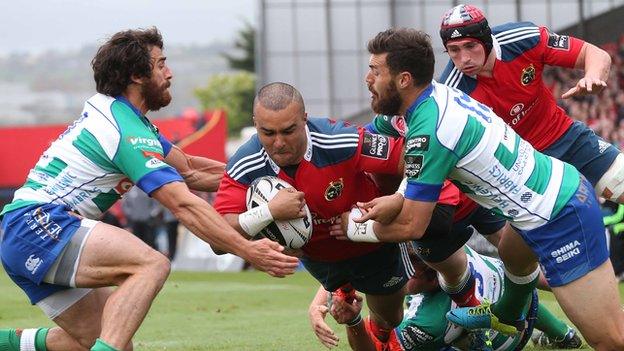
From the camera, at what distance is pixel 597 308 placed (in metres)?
→ 7.34

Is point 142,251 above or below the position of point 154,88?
below

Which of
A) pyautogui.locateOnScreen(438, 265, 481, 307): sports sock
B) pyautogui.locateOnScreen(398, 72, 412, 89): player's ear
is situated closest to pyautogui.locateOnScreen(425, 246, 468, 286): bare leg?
pyautogui.locateOnScreen(438, 265, 481, 307): sports sock

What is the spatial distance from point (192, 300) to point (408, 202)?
881 centimetres

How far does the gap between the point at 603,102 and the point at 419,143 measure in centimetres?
1918

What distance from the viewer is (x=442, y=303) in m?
9.19

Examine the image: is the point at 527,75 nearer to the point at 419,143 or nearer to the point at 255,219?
the point at 419,143

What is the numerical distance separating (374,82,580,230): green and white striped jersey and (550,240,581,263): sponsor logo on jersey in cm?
20

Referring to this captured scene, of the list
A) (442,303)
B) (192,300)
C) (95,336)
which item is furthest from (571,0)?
(95,336)

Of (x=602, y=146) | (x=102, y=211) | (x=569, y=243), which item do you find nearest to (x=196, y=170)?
(x=102, y=211)

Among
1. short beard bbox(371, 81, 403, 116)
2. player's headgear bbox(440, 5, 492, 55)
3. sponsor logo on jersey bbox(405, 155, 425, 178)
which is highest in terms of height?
player's headgear bbox(440, 5, 492, 55)

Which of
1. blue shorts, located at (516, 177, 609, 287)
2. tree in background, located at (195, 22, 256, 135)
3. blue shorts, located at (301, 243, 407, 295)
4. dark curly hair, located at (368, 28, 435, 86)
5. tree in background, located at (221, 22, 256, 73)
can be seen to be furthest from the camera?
tree in background, located at (221, 22, 256, 73)

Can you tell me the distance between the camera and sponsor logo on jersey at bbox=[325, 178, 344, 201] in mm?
7852

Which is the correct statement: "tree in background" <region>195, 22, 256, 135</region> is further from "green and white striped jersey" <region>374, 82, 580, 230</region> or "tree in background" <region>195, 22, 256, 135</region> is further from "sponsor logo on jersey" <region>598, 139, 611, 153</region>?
"green and white striped jersey" <region>374, 82, 580, 230</region>

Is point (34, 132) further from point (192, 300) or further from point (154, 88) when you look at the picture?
point (154, 88)
